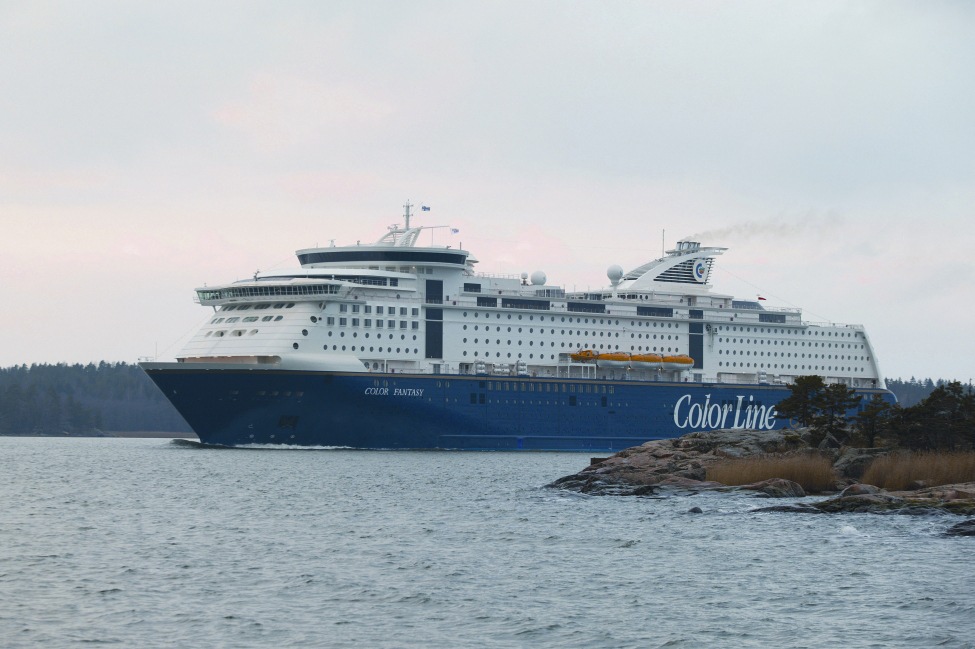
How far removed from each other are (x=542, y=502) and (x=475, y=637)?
57.2 feet

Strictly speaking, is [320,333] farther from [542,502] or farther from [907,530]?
[907,530]

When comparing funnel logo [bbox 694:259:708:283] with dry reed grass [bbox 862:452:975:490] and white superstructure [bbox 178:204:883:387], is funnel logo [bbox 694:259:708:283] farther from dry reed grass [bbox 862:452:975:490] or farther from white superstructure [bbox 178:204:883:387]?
dry reed grass [bbox 862:452:975:490]

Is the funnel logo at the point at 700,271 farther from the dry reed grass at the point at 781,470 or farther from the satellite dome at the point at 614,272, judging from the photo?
the dry reed grass at the point at 781,470

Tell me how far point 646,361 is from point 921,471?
3179 cm

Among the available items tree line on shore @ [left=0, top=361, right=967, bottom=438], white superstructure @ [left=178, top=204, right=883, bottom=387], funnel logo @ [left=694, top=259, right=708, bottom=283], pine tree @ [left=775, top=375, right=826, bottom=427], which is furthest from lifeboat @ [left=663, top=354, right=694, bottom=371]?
tree line on shore @ [left=0, top=361, right=967, bottom=438]

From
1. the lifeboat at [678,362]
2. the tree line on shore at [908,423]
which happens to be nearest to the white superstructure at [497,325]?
the lifeboat at [678,362]

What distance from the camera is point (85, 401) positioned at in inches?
5969

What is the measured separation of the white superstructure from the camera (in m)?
57.9

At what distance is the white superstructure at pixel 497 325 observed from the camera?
57906mm

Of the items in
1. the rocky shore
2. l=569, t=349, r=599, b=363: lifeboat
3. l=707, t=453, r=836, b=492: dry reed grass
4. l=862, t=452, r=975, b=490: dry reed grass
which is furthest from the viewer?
l=569, t=349, r=599, b=363: lifeboat

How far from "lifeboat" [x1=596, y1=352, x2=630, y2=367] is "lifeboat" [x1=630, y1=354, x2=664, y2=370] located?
34 centimetres

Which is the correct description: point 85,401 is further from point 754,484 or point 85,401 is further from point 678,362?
point 754,484

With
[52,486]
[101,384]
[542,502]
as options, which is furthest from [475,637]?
[101,384]

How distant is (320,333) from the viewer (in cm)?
5728
